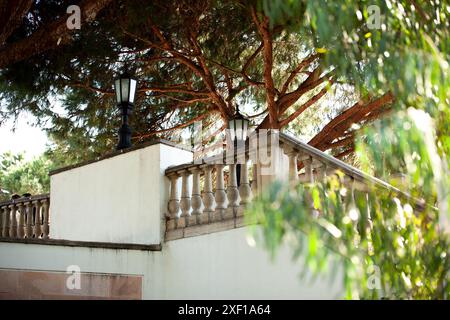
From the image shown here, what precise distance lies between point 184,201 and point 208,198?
30 cm

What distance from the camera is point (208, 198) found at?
608 cm

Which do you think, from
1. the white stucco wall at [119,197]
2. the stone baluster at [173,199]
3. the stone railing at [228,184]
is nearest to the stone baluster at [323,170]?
the stone railing at [228,184]

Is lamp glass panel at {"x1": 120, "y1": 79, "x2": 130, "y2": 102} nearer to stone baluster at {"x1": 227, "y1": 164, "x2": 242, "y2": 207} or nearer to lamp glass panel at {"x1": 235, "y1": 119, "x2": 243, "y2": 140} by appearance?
lamp glass panel at {"x1": 235, "y1": 119, "x2": 243, "y2": 140}

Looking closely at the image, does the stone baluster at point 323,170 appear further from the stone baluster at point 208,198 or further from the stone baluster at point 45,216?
the stone baluster at point 45,216

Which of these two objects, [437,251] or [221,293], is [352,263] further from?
[221,293]

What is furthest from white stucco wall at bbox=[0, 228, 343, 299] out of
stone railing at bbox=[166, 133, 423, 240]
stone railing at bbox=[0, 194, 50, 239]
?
stone railing at bbox=[0, 194, 50, 239]

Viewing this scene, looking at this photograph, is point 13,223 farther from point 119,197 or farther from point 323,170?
point 323,170

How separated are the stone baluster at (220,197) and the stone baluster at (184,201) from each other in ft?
1.22

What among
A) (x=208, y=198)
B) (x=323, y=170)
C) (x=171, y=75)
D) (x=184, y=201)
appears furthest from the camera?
(x=171, y=75)

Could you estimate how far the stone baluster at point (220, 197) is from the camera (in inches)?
233

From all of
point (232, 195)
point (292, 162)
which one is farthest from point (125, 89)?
point (292, 162)

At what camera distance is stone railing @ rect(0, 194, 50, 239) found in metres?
8.29
